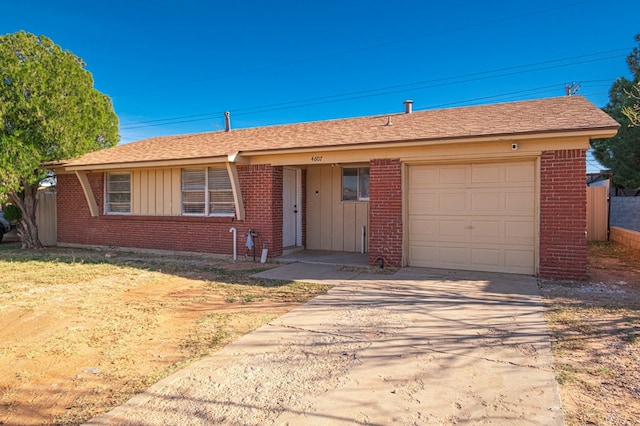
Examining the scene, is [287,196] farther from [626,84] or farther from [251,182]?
[626,84]

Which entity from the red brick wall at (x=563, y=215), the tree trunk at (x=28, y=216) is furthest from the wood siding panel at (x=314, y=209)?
the tree trunk at (x=28, y=216)

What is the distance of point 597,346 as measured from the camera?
427 centimetres

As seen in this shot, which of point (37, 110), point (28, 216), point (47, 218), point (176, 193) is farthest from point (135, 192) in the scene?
point (47, 218)

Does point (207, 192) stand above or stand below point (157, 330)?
above

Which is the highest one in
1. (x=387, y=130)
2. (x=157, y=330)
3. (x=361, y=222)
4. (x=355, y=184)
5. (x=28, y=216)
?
(x=387, y=130)

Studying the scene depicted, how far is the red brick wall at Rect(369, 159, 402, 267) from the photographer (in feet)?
29.5

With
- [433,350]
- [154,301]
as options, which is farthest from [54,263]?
[433,350]

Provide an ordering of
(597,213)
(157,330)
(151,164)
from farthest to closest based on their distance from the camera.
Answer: (597,213) → (151,164) → (157,330)

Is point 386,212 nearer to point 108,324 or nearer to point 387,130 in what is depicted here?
point 387,130

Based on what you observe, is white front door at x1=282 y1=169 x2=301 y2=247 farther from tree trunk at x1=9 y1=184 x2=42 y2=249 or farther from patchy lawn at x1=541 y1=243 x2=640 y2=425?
tree trunk at x1=9 y1=184 x2=42 y2=249

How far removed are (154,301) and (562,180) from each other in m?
7.34

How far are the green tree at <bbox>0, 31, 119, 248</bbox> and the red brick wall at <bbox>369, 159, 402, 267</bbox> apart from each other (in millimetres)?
8939

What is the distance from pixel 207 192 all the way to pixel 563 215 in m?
8.38

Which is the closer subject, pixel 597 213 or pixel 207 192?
pixel 207 192
